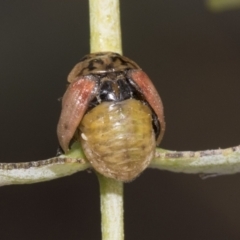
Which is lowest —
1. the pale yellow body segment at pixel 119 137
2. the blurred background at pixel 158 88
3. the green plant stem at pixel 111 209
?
the green plant stem at pixel 111 209

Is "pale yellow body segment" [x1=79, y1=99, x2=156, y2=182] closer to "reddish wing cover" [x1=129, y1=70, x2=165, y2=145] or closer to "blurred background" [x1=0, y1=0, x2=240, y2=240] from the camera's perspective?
"reddish wing cover" [x1=129, y1=70, x2=165, y2=145]

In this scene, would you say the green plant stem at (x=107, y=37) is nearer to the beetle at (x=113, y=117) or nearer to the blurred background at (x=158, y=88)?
the beetle at (x=113, y=117)

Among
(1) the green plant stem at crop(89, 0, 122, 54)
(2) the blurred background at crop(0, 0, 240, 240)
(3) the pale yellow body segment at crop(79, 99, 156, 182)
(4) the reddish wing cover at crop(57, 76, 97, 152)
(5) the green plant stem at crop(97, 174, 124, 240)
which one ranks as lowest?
(5) the green plant stem at crop(97, 174, 124, 240)

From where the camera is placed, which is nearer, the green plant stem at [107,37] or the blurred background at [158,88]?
the green plant stem at [107,37]

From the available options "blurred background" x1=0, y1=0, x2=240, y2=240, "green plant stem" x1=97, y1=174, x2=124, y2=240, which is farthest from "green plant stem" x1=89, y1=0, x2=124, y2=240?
"blurred background" x1=0, y1=0, x2=240, y2=240

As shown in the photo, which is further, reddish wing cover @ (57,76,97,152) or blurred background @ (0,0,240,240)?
blurred background @ (0,0,240,240)

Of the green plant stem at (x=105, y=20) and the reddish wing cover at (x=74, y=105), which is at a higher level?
the green plant stem at (x=105, y=20)

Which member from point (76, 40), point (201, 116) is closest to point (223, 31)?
point (201, 116)

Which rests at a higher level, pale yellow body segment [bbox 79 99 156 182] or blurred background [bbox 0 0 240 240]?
blurred background [bbox 0 0 240 240]

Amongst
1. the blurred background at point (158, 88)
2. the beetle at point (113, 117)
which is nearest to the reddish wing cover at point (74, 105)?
the beetle at point (113, 117)
